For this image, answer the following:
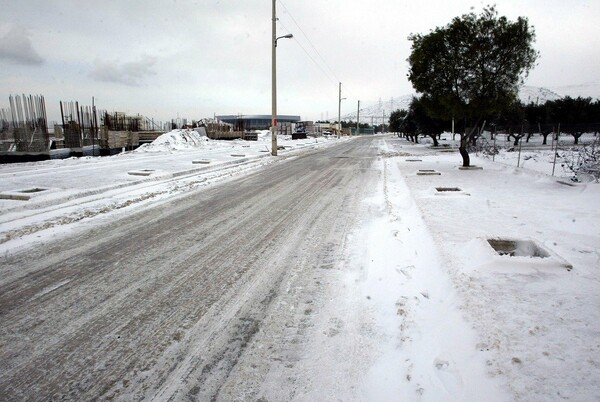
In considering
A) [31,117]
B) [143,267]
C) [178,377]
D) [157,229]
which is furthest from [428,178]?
[31,117]

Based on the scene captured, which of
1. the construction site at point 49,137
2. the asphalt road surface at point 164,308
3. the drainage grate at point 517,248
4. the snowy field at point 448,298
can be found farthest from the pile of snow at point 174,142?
the drainage grate at point 517,248

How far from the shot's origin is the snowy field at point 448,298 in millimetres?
2365

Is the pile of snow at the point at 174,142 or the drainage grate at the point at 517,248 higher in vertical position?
the pile of snow at the point at 174,142

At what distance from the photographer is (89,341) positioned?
9.30 feet

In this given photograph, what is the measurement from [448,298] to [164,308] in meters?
2.75

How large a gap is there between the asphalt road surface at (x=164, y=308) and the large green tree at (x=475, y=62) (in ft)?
36.6

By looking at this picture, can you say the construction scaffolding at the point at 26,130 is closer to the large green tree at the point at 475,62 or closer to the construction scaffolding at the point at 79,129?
the construction scaffolding at the point at 79,129

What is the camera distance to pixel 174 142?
1084 inches

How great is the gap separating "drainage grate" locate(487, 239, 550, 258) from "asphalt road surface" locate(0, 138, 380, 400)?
2.18m

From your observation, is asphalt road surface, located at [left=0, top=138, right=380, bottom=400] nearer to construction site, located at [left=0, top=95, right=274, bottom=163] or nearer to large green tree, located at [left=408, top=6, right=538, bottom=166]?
large green tree, located at [left=408, top=6, right=538, bottom=166]

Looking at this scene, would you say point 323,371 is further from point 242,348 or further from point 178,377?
point 178,377

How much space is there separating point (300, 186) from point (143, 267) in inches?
261

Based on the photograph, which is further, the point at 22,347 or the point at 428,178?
the point at 428,178

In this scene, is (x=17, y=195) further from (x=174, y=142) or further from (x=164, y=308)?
(x=174, y=142)
